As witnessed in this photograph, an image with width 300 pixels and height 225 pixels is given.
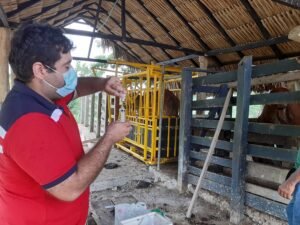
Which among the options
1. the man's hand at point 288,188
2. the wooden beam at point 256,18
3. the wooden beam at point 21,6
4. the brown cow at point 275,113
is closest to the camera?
the man's hand at point 288,188

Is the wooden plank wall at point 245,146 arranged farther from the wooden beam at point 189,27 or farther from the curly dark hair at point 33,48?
the wooden beam at point 189,27

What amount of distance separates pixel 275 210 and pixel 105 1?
6.61m

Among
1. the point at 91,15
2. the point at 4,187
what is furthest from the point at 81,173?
the point at 91,15

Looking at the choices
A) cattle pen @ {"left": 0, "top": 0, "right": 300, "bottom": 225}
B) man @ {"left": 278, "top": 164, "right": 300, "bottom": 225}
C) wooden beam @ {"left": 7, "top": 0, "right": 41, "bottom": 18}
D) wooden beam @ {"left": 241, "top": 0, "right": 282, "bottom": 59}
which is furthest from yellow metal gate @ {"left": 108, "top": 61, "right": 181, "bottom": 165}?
man @ {"left": 278, "top": 164, "right": 300, "bottom": 225}

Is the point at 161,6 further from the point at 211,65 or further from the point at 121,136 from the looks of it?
the point at 121,136

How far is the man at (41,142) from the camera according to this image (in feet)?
3.38

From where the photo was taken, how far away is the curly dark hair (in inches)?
44.8

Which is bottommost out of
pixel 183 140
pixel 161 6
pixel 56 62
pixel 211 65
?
pixel 183 140

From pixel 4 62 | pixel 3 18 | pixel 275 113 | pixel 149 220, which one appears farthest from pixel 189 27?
pixel 149 220

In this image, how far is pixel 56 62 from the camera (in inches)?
46.9

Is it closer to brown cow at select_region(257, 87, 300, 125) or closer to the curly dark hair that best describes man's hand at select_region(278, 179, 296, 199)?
the curly dark hair

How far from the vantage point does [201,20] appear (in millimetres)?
5746

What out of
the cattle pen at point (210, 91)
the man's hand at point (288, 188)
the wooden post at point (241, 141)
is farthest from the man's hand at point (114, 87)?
the wooden post at point (241, 141)

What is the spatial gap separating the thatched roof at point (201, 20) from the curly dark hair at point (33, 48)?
11.8 feet
